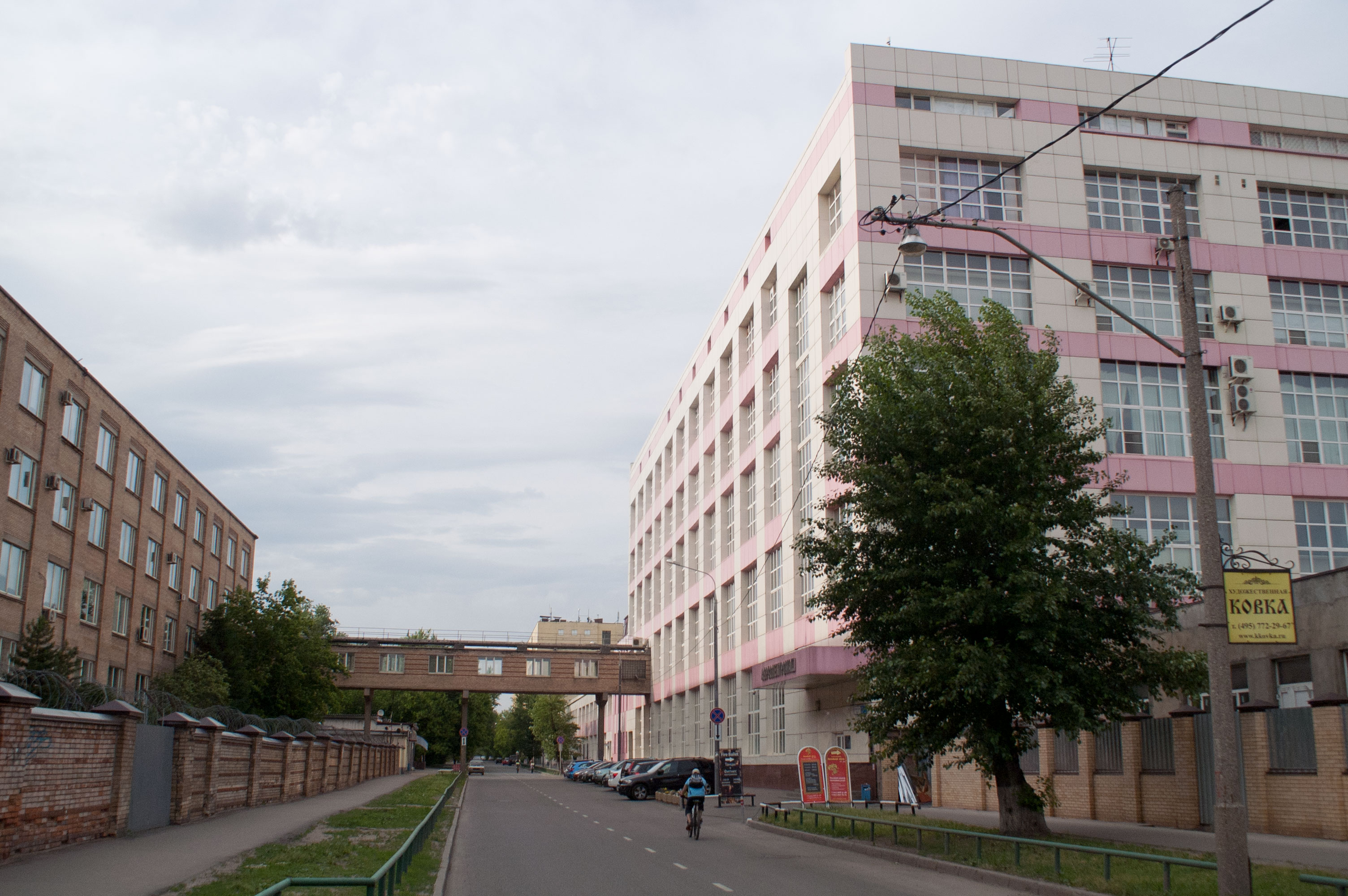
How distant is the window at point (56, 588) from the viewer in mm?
33500

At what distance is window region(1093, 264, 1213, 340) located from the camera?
3788 cm

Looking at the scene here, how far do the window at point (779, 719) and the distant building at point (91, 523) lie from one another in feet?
82.6

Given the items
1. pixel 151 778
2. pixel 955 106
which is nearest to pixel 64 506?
pixel 151 778

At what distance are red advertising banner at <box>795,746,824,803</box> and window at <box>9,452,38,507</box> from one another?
2288cm

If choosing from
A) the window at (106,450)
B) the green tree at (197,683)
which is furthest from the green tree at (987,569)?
the green tree at (197,683)

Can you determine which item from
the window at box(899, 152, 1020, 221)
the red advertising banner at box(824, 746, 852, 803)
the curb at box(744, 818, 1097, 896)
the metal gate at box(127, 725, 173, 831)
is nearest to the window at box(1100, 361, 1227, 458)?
the window at box(899, 152, 1020, 221)

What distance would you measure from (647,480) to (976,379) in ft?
221

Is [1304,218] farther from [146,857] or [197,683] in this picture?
[197,683]

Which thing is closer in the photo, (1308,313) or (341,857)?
(341,857)

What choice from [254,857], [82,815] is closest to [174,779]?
[82,815]

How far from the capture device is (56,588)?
34.2m

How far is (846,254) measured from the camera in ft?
125

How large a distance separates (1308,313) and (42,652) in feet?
137

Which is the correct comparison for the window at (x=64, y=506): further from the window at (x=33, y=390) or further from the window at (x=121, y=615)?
the window at (x=121, y=615)
